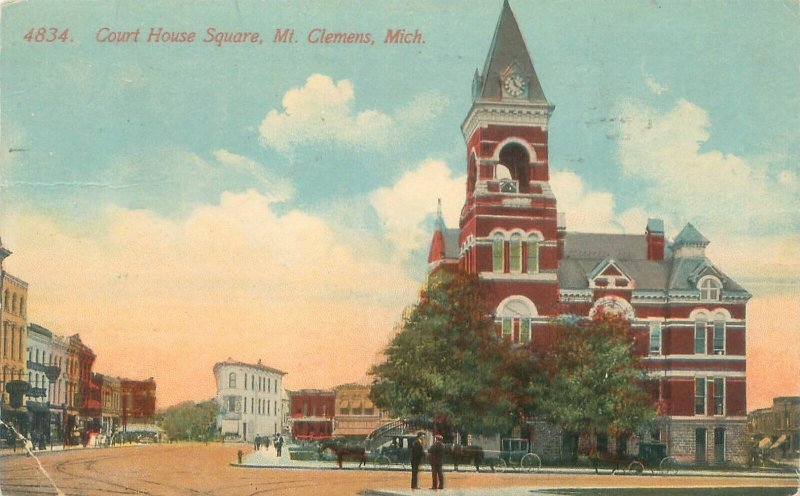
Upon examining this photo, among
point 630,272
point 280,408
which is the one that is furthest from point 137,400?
point 630,272

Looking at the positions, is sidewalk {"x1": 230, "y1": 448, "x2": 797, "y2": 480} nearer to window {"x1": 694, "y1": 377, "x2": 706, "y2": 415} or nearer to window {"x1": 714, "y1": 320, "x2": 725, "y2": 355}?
window {"x1": 694, "y1": 377, "x2": 706, "y2": 415}

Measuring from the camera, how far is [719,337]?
2925cm

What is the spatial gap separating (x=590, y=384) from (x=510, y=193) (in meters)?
4.96

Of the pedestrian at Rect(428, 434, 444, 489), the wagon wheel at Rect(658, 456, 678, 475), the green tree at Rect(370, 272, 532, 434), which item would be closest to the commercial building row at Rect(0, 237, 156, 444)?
the green tree at Rect(370, 272, 532, 434)

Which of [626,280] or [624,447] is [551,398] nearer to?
[624,447]

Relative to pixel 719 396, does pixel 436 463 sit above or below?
below

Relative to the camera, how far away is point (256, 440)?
1008 inches

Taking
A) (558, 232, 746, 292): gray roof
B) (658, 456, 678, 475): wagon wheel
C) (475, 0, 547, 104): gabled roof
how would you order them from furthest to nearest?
1. (558, 232, 746, 292): gray roof
2. (658, 456, 678, 475): wagon wheel
3. (475, 0, 547, 104): gabled roof

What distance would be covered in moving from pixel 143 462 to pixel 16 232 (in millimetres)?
5092

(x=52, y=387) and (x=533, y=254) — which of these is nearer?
(x=52, y=387)

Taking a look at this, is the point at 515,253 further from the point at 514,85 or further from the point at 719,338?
the point at 719,338

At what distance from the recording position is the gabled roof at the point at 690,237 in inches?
934

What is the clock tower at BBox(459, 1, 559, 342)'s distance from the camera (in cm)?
2356

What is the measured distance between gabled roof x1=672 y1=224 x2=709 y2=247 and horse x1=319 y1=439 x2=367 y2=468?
790cm
